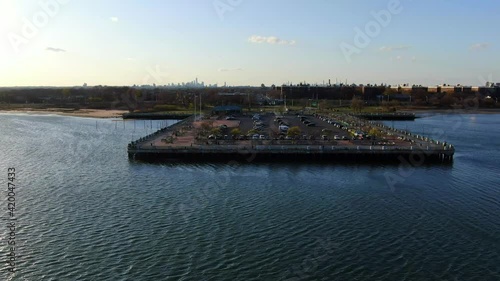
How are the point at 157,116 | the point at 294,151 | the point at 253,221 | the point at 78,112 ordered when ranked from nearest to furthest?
1. the point at 253,221
2. the point at 294,151
3. the point at 157,116
4. the point at 78,112

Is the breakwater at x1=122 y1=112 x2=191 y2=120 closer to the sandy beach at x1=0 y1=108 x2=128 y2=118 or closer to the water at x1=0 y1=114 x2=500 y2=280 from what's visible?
the sandy beach at x1=0 y1=108 x2=128 y2=118

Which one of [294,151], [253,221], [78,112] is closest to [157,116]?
[78,112]

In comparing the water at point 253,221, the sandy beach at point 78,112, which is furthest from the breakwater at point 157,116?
the water at point 253,221

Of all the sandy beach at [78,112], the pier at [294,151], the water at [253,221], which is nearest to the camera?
the water at [253,221]

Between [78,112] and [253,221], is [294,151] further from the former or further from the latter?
[78,112]

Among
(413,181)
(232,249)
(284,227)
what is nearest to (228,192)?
(284,227)

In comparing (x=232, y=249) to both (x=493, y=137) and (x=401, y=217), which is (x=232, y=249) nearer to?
(x=401, y=217)

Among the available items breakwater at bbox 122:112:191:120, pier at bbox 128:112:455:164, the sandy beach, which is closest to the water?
pier at bbox 128:112:455:164

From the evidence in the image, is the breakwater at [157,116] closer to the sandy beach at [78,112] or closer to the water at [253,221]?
the sandy beach at [78,112]
